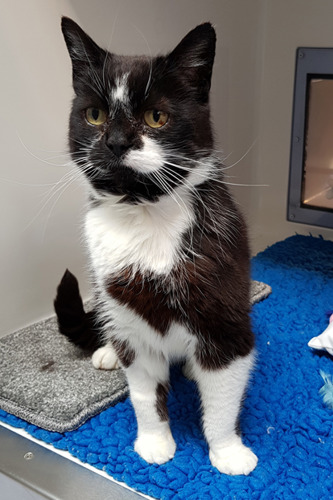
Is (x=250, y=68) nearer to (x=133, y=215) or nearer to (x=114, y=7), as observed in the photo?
(x=114, y=7)

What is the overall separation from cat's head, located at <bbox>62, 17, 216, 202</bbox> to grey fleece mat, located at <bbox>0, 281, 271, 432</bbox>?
0.42m

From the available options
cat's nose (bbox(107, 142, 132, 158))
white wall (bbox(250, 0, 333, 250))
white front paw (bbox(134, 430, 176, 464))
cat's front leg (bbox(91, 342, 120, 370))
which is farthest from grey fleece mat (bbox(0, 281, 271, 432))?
white wall (bbox(250, 0, 333, 250))

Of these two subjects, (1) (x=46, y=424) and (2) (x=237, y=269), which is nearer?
(2) (x=237, y=269)

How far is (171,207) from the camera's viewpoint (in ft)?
2.64

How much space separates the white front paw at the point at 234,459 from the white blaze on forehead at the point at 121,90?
0.54 meters

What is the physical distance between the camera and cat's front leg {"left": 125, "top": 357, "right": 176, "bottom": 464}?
2.94 ft

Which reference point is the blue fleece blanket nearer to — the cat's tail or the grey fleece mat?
the grey fleece mat

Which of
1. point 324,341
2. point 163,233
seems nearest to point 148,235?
point 163,233

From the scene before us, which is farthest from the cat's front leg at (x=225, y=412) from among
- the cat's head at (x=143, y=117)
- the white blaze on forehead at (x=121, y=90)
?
the white blaze on forehead at (x=121, y=90)

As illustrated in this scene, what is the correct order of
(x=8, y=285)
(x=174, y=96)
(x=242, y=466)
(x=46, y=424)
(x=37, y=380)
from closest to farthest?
(x=174, y=96), (x=242, y=466), (x=46, y=424), (x=37, y=380), (x=8, y=285)

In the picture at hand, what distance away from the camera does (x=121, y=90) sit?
74 cm

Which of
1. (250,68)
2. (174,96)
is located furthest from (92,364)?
(250,68)

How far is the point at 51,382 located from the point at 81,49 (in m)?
0.61

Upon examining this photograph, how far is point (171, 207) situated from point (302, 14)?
102 centimetres
